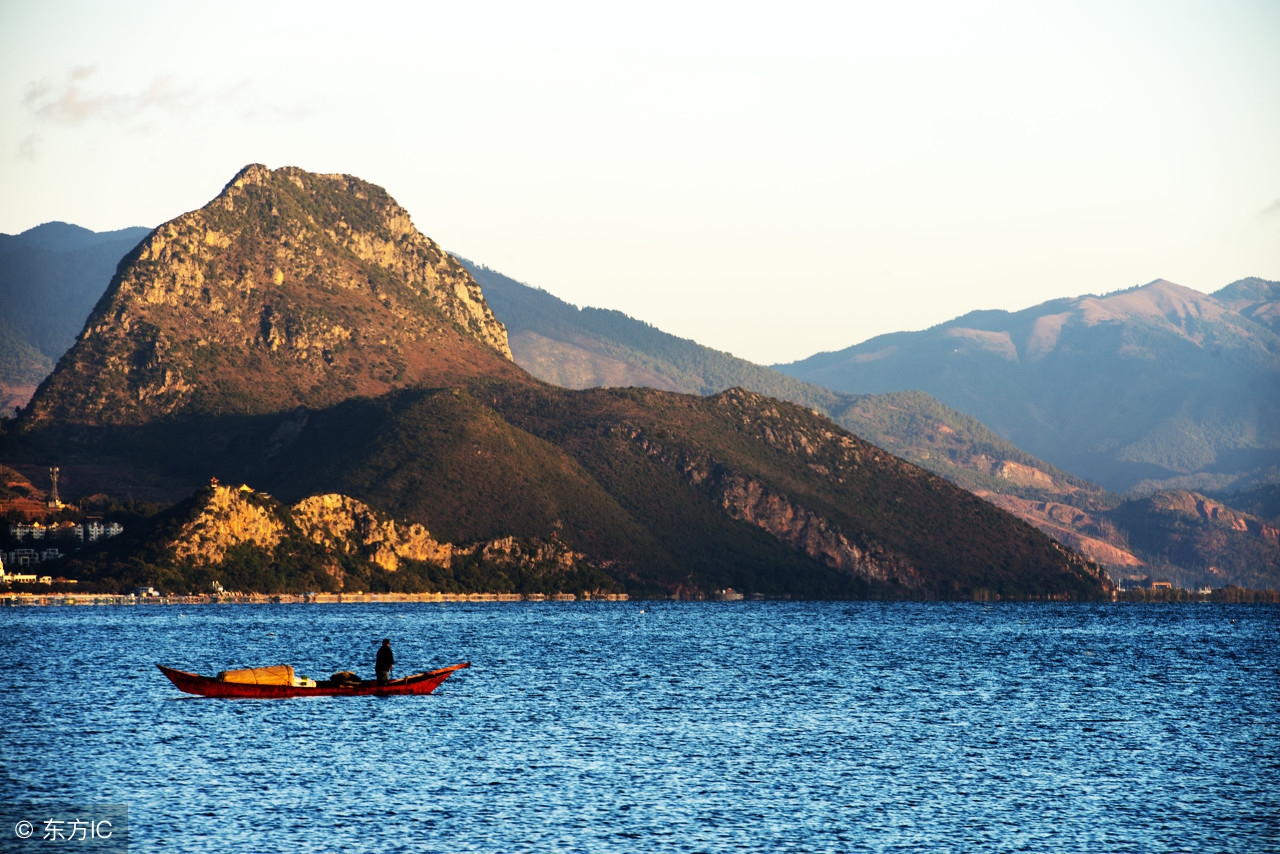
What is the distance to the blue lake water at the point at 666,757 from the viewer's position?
54125mm

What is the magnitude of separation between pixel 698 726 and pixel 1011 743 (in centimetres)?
1783

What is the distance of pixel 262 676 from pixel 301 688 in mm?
2600

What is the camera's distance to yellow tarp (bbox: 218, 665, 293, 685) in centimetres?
9006

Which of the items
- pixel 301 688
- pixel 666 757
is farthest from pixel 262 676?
pixel 666 757

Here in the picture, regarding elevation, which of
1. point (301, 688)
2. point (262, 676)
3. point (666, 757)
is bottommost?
point (666, 757)

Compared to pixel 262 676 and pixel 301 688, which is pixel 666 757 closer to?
pixel 301 688

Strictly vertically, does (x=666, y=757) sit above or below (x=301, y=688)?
below

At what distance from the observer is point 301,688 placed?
9038 cm

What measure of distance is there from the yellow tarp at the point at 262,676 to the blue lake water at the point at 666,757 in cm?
203

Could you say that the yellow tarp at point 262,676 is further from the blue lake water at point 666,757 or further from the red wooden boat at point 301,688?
the blue lake water at point 666,757

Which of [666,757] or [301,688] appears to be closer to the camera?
[666,757]

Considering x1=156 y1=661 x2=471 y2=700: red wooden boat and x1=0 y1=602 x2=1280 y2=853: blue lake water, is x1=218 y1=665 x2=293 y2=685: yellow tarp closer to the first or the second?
x1=156 y1=661 x2=471 y2=700: red wooden boat

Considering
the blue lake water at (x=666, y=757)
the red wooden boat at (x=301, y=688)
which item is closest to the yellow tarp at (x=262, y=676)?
the red wooden boat at (x=301, y=688)

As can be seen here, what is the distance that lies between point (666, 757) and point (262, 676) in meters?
31.6
